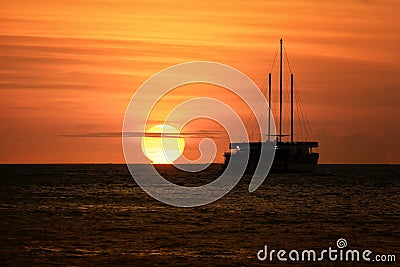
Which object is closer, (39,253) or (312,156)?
(39,253)

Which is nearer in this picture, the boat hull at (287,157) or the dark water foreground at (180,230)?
the dark water foreground at (180,230)

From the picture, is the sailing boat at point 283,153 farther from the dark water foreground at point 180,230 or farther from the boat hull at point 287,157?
A: the dark water foreground at point 180,230

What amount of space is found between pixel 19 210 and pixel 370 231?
3545 centimetres

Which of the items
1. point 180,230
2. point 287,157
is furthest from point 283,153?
point 180,230

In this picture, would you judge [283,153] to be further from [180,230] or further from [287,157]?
[180,230]

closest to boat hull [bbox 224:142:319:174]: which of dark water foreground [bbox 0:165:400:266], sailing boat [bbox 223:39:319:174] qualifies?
sailing boat [bbox 223:39:319:174]

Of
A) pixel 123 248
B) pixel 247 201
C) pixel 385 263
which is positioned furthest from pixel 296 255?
pixel 247 201

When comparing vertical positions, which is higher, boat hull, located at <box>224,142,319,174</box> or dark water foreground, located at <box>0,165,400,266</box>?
boat hull, located at <box>224,142,319,174</box>

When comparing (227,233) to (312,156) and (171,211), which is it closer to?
(171,211)

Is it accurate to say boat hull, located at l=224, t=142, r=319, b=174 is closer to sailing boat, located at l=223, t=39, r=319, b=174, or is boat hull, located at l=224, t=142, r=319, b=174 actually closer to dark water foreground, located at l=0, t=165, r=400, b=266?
sailing boat, located at l=223, t=39, r=319, b=174

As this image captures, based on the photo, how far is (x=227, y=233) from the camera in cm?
5725

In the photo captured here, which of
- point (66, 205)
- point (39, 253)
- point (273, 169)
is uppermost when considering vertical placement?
point (273, 169)

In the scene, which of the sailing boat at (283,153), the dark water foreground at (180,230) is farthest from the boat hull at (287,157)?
the dark water foreground at (180,230)

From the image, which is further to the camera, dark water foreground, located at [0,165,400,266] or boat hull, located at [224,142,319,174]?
boat hull, located at [224,142,319,174]
